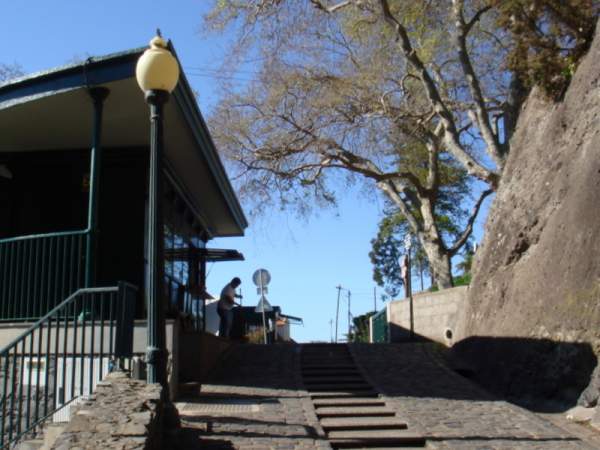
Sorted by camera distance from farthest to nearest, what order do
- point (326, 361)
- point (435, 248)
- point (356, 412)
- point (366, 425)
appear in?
1. point (435, 248)
2. point (326, 361)
3. point (356, 412)
4. point (366, 425)

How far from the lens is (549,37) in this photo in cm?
1394

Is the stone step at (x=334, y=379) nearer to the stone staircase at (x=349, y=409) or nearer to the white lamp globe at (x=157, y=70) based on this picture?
the stone staircase at (x=349, y=409)

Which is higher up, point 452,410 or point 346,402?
point 346,402

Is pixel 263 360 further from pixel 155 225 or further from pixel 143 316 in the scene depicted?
pixel 155 225

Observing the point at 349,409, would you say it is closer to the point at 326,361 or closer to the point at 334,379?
the point at 334,379

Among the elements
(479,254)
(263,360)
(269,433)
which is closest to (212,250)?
(263,360)

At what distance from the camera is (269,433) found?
7902mm

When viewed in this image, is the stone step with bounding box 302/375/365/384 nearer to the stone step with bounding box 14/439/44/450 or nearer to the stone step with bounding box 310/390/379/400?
the stone step with bounding box 310/390/379/400

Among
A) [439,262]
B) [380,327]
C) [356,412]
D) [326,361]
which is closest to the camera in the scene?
[356,412]

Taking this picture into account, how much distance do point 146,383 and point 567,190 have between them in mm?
7647

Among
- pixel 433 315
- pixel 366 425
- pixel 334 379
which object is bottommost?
pixel 366 425

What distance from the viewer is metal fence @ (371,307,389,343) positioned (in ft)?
72.0

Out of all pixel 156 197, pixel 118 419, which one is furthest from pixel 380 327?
pixel 118 419

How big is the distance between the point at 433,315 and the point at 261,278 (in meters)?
4.28
